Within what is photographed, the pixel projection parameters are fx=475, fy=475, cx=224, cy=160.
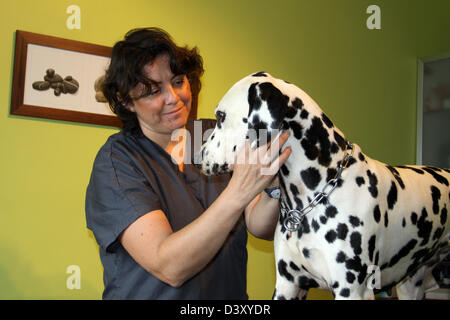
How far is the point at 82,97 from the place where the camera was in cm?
240

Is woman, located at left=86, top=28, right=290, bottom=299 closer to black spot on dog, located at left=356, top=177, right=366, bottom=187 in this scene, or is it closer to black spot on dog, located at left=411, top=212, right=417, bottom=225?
black spot on dog, located at left=356, top=177, right=366, bottom=187

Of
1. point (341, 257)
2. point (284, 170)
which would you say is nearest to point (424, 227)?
point (341, 257)

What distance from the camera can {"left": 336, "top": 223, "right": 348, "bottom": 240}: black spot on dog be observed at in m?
1.13

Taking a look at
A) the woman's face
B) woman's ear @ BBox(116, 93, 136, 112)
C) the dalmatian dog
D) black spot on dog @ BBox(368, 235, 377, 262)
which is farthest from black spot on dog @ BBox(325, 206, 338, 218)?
woman's ear @ BBox(116, 93, 136, 112)

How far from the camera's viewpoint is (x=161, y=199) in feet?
4.86

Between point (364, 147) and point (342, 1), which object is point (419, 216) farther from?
point (342, 1)

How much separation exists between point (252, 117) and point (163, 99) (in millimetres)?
482

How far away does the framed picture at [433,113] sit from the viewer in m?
3.73

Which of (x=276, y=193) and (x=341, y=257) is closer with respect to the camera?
(x=341, y=257)

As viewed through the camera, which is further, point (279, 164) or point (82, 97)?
point (82, 97)

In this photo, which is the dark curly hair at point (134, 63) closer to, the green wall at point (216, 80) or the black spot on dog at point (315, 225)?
the black spot on dog at point (315, 225)

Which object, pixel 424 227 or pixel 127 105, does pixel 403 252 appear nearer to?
pixel 424 227

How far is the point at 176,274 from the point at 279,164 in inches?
16.6
